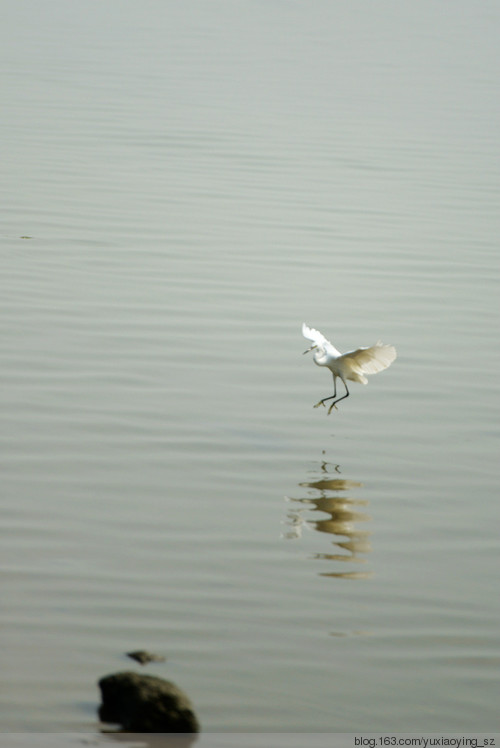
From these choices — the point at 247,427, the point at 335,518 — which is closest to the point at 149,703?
the point at 335,518

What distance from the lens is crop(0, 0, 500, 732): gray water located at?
4805 millimetres

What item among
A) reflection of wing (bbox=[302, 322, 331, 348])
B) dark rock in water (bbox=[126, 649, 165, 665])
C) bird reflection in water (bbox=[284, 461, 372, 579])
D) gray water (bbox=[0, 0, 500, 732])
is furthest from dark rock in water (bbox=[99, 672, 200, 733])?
reflection of wing (bbox=[302, 322, 331, 348])

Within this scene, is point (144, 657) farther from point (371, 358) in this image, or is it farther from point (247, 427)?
point (371, 358)

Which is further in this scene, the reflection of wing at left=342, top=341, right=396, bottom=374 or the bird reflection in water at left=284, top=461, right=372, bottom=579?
the reflection of wing at left=342, top=341, right=396, bottom=374

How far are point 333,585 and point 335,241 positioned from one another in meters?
7.14

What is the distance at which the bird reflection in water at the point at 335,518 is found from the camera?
579 cm

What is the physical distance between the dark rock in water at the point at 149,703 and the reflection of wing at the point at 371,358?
10.4ft

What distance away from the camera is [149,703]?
4.04m

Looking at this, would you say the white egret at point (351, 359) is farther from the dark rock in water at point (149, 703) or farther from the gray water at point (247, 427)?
the dark rock in water at point (149, 703)

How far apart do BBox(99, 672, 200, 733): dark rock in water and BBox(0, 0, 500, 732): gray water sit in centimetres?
21

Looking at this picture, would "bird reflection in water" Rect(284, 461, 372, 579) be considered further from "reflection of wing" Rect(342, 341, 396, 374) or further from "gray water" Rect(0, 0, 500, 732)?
"reflection of wing" Rect(342, 341, 396, 374)

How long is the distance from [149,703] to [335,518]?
91.5 inches

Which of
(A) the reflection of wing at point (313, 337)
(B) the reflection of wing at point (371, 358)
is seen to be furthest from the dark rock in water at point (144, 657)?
(A) the reflection of wing at point (313, 337)

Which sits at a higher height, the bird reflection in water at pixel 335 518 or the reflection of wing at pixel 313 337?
the reflection of wing at pixel 313 337
